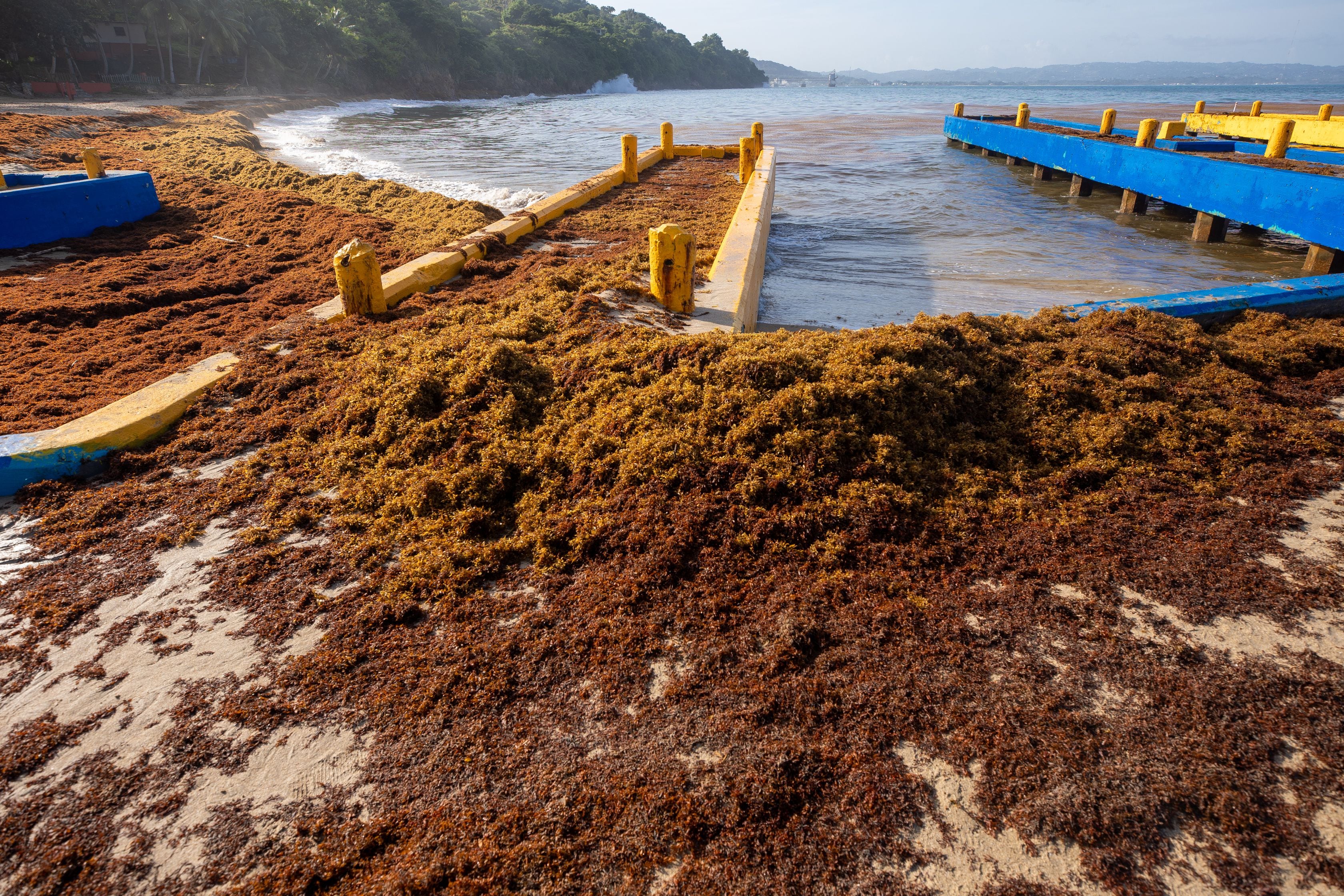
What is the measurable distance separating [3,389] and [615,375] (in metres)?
4.70

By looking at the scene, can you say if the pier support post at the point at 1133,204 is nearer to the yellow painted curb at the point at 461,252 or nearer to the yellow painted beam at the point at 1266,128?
the yellow painted beam at the point at 1266,128

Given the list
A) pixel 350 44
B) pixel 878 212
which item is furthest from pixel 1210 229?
pixel 350 44

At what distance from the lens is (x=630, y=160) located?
13.1 m

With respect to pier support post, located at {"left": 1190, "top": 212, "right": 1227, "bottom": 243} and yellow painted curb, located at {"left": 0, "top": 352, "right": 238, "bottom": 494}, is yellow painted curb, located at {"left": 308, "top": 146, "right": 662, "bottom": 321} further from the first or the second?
pier support post, located at {"left": 1190, "top": 212, "right": 1227, "bottom": 243}

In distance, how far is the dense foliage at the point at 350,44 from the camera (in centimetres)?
3650

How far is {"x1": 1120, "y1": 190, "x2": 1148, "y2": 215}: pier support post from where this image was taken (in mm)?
13992

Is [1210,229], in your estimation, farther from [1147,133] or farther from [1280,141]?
[1147,133]

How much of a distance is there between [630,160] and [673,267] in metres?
8.90

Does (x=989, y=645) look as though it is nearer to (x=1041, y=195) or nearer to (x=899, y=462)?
(x=899, y=462)

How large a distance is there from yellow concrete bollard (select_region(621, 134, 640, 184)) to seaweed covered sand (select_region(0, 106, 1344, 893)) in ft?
30.4

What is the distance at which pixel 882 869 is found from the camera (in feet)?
6.30

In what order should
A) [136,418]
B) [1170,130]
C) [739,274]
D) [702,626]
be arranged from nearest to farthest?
[702,626], [136,418], [739,274], [1170,130]

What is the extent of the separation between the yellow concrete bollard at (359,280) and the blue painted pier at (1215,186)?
11.6 metres

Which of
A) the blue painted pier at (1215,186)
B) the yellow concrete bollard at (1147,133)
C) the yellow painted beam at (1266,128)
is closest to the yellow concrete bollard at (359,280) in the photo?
the blue painted pier at (1215,186)
